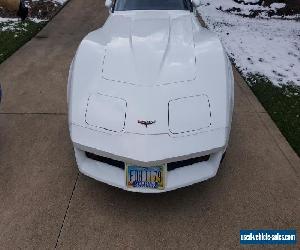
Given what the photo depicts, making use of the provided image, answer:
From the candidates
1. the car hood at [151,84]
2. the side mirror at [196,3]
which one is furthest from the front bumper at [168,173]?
the side mirror at [196,3]

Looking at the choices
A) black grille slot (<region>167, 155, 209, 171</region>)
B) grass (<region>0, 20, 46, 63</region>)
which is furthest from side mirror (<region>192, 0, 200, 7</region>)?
grass (<region>0, 20, 46, 63</region>)

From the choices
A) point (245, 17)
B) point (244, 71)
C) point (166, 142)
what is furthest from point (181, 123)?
point (245, 17)

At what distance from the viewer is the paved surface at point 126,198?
284 cm

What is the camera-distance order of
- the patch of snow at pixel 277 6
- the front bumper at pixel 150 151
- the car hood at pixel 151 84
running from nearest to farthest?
the front bumper at pixel 150 151 → the car hood at pixel 151 84 → the patch of snow at pixel 277 6

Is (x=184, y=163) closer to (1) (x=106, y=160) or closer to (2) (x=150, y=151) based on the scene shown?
(2) (x=150, y=151)

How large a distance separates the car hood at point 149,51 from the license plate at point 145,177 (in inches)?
29.2

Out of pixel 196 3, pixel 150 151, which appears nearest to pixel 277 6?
pixel 196 3

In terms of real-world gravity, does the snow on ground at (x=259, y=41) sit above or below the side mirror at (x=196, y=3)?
below

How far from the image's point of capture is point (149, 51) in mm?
3482

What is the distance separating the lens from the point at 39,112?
4.55m

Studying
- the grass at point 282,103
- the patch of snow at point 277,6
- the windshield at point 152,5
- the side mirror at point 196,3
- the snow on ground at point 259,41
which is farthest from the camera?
the patch of snow at point 277,6

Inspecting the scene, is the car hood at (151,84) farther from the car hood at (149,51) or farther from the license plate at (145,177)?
the license plate at (145,177)

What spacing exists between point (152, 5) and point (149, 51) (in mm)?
1418

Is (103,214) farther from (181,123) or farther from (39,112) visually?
(39,112)
